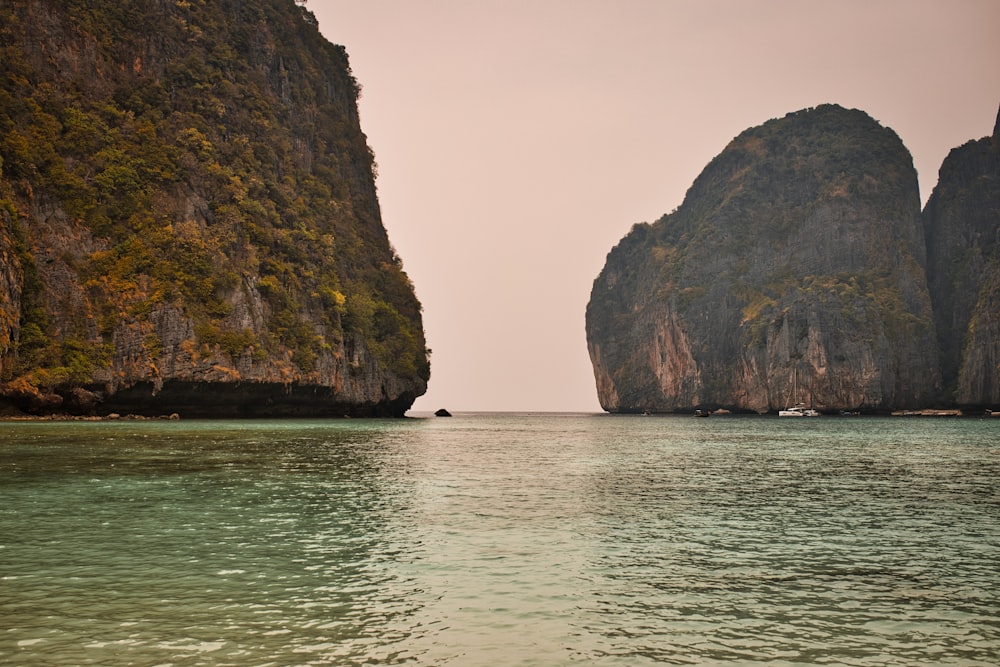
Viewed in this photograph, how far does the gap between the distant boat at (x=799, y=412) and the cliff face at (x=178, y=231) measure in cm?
6776

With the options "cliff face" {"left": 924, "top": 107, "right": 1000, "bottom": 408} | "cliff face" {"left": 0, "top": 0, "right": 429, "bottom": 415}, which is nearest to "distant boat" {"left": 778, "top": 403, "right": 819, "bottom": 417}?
"cliff face" {"left": 924, "top": 107, "right": 1000, "bottom": 408}

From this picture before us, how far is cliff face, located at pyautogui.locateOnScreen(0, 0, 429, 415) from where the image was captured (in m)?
54.9

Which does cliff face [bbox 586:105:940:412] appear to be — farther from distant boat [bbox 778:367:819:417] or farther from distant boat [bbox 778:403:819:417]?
distant boat [bbox 778:403:819:417]

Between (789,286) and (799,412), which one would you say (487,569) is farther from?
(789,286)

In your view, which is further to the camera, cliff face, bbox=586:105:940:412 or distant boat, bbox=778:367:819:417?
cliff face, bbox=586:105:940:412

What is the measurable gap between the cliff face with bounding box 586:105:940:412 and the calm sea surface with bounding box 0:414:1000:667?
375 ft

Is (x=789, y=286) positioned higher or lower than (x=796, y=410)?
higher

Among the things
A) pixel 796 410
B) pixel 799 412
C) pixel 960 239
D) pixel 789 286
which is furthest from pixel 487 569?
pixel 960 239

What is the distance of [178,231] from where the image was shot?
206 feet

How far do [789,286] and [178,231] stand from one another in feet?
385

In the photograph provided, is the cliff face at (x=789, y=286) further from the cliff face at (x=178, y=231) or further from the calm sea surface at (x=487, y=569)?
the calm sea surface at (x=487, y=569)

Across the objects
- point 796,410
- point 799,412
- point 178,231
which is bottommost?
point 799,412

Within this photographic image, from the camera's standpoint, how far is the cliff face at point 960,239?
134m

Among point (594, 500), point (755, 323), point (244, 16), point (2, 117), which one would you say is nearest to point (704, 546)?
point (594, 500)
